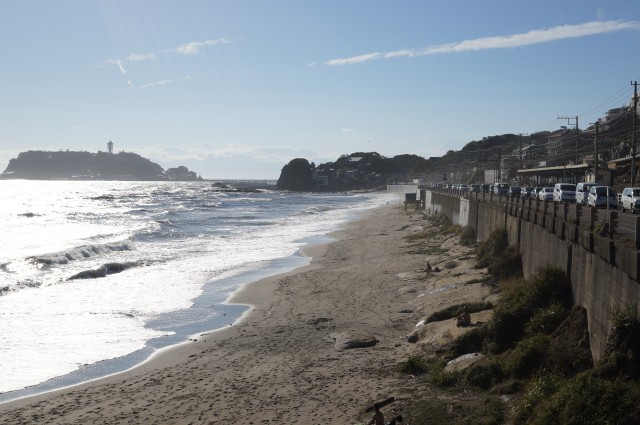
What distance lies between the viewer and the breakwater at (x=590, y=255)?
10703 mm

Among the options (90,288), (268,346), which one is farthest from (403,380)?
(90,288)

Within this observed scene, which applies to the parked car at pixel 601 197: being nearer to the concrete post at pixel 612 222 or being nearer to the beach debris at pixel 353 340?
the beach debris at pixel 353 340

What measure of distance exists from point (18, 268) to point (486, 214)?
23.6 m

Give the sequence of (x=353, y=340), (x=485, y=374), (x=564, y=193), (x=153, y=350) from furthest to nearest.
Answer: (x=564, y=193) < (x=153, y=350) < (x=353, y=340) < (x=485, y=374)

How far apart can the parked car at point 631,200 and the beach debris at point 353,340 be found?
15134 mm

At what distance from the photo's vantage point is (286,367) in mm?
15117

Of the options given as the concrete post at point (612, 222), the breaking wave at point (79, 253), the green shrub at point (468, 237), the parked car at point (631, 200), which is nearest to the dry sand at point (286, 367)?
the concrete post at point (612, 222)

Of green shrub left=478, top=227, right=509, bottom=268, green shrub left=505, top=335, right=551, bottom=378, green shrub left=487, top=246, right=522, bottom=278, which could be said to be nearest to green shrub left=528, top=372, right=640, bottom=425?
green shrub left=505, top=335, right=551, bottom=378

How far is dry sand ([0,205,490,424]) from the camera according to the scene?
40.6 feet

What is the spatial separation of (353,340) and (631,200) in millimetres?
16824

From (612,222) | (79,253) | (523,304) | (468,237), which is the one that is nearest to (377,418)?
(523,304)

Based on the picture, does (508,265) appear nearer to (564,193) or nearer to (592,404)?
(592,404)

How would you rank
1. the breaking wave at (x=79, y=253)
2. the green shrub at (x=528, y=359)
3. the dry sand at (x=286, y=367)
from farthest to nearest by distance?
the breaking wave at (x=79, y=253)
the dry sand at (x=286, y=367)
the green shrub at (x=528, y=359)

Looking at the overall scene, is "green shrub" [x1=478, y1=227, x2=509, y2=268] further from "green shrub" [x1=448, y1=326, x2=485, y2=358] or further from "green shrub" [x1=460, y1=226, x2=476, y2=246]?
"green shrub" [x1=448, y1=326, x2=485, y2=358]
